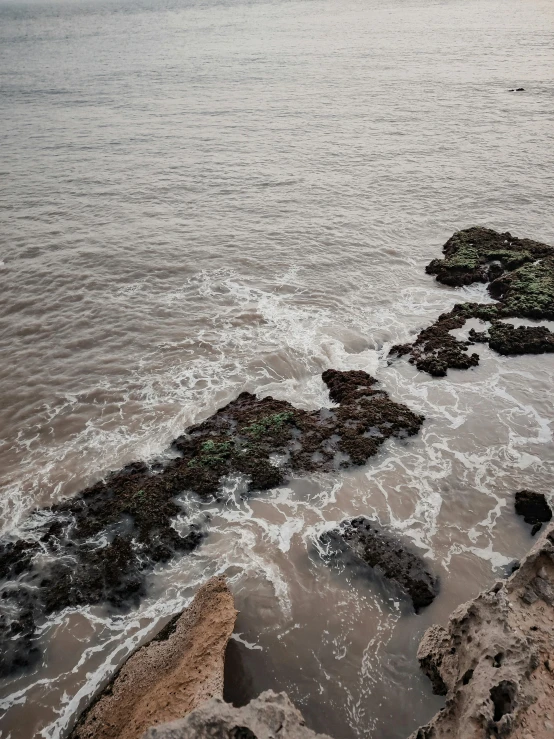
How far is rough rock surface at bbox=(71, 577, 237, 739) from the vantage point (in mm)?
7246

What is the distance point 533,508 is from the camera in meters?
10.7

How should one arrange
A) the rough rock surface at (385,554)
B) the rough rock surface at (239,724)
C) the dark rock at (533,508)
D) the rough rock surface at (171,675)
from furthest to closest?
the dark rock at (533,508) < the rough rock surface at (385,554) < the rough rock surface at (171,675) < the rough rock surface at (239,724)

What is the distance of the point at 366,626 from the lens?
891 cm

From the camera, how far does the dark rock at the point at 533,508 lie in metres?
10.6

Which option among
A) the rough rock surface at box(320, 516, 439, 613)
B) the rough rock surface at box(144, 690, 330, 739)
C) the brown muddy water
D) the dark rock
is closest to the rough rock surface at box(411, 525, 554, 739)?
the rough rock surface at box(320, 516, 439, 613)

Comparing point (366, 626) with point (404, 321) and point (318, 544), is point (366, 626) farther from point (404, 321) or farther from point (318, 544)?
point (404, 321)

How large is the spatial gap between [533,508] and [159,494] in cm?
832

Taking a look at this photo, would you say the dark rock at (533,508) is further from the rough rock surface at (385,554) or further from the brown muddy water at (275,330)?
the rough rock surface at (385,554)

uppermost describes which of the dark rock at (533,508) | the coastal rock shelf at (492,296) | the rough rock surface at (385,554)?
the coastal rock shelf at (492,296)

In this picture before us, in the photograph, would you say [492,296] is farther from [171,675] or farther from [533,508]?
[171,675]

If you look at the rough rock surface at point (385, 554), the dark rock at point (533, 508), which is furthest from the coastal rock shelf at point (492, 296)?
the rough rock surface at point (385, 554)

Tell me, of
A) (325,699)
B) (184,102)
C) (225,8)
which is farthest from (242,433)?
(225,8)

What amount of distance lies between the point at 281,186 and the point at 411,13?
96.6 meters

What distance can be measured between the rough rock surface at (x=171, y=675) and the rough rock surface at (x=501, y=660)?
318cm
